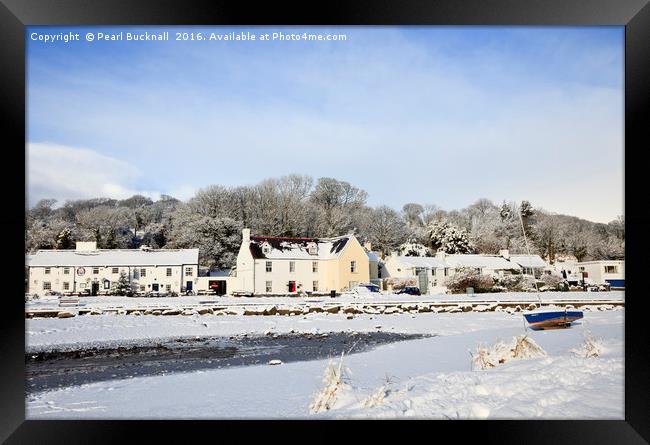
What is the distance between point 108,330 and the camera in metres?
9.18

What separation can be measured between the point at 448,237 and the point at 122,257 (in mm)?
6792

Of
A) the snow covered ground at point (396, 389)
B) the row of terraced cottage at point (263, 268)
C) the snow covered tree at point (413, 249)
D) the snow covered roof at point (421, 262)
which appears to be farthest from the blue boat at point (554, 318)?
the snow covered roof at point (421, 262)

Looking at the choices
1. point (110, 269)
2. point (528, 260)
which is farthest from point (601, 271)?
point (110, 269)

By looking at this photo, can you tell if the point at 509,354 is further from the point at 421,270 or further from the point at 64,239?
the point at 421,270

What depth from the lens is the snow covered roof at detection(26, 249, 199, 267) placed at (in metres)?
7.62

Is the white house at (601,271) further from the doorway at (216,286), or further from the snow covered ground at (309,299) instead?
the doorway at (216,286)

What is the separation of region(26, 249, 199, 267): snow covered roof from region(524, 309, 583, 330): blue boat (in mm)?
5883

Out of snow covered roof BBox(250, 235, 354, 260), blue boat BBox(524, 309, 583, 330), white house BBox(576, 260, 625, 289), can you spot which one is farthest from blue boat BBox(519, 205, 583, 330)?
snow covered roof BBox(250, 235, 354, 260)
